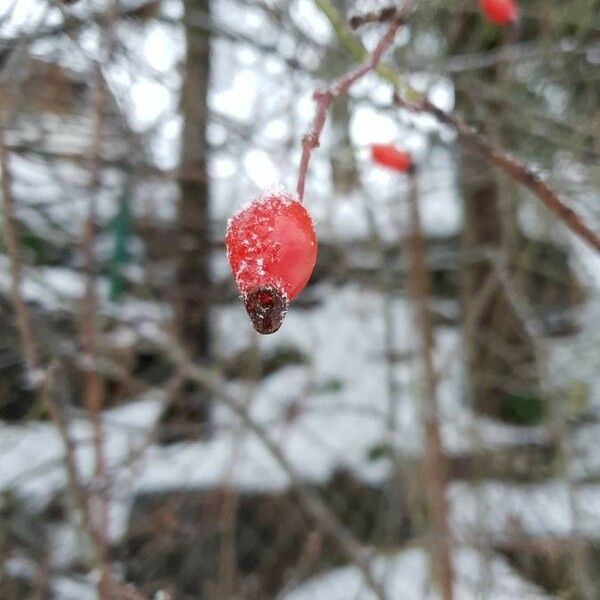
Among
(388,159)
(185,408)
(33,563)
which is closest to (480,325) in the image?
(185,408)

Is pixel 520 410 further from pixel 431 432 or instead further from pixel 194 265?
pixel 431 432

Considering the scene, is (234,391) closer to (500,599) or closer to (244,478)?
(244,478)

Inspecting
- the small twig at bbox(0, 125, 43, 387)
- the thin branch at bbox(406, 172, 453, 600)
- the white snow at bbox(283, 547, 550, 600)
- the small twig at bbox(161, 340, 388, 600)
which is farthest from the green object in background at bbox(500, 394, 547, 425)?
the small twig at bbox(0, 125, 43, 387)

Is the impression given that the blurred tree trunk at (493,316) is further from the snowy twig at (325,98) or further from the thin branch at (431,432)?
the snowy twig at (325,98)

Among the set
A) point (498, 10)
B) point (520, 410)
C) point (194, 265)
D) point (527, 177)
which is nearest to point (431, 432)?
point (498, 10)

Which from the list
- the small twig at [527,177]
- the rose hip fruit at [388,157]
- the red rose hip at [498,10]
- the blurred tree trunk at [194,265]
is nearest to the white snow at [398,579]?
the blurred tree trunk at [194,265]

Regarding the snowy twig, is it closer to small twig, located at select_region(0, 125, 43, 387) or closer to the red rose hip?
small twig, located at select_region(0, 125, 43, 387)

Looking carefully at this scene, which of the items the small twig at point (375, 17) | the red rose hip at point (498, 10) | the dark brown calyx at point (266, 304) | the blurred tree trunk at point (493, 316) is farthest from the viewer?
the blurred tree trunk at point (493, 316)
